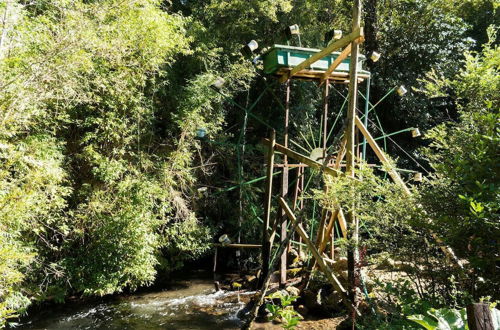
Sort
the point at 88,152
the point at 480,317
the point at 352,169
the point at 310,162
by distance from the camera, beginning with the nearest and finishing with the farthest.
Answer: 1. the point at 480,317
2. the point at 352,169
3. the point at 310,162
4. the point at 88,152

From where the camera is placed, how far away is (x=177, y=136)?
699 centimetres

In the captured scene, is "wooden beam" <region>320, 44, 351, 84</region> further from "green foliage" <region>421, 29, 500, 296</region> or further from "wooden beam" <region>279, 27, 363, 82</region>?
"green foliage" <region>421, 29, 500, 296</region>

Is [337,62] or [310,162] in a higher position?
[337,62]

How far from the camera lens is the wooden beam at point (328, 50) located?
13.3 feet

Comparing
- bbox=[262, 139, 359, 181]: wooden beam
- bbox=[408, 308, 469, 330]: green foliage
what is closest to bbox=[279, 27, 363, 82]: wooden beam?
bbox=[262, 139, 359, 181]: wooden beam

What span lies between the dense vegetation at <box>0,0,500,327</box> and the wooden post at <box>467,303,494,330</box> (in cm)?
89

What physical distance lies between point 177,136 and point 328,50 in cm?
353

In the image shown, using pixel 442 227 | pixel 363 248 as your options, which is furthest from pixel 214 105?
pixel 442 227

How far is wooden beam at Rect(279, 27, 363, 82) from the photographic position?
13.3 ft

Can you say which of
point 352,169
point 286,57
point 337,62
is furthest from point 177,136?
point 352,169

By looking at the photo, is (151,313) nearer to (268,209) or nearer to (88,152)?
(268,209)

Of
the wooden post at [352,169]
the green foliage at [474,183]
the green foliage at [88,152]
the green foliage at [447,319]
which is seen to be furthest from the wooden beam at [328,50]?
the green foliage at [447,319]

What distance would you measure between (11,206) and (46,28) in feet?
7.08

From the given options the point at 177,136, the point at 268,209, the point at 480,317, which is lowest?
the point at 480,317
